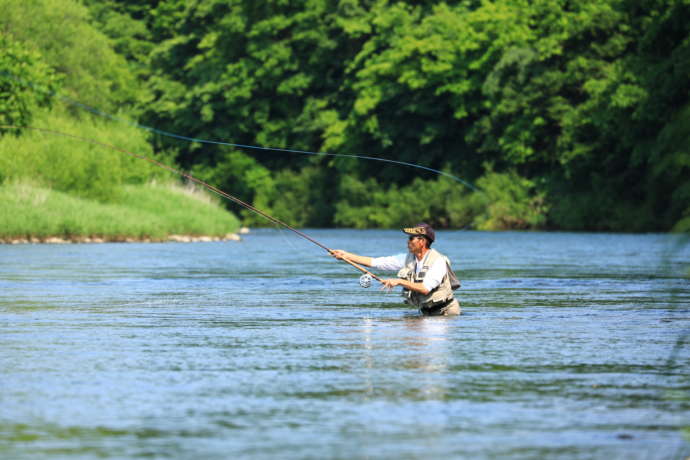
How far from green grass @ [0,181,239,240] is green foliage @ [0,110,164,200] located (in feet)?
1.65

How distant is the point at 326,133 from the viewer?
223 ft

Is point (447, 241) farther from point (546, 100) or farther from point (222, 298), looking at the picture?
point (222, 298)

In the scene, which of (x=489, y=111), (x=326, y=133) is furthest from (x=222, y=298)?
(x=326, y=133)

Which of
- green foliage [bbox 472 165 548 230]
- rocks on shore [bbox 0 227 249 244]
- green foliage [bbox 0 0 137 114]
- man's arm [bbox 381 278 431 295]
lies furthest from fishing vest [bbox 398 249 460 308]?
green foliage [bbox 0 0 137 114]

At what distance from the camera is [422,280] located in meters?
15.1

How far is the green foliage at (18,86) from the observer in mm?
43750

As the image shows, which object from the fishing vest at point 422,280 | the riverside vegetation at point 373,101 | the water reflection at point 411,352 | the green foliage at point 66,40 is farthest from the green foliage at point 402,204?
the water reflection at point 411,352

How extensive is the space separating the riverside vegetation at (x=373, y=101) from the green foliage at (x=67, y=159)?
2.8 inches

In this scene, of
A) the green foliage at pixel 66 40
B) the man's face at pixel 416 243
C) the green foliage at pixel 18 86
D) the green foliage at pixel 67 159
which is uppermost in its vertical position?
the green foliage at pixel 66 40

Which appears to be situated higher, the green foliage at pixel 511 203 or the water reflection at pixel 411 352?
the green foliage at pixel 511 203

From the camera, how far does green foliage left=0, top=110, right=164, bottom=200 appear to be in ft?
133

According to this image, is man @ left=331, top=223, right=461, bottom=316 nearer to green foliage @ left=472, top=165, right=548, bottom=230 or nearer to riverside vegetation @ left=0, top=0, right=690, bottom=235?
riverside vegetation @ left=0, top=0, right=690, bottom=235

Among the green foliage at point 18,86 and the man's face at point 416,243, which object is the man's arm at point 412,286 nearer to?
the man's face at point 416,243

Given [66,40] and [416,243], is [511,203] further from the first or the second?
[416,243]
